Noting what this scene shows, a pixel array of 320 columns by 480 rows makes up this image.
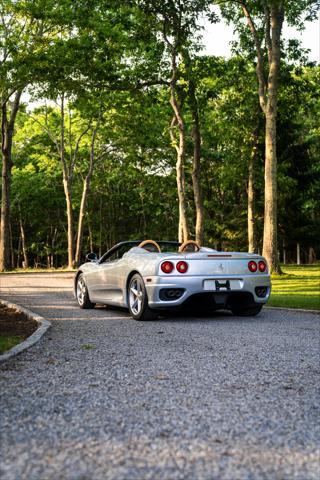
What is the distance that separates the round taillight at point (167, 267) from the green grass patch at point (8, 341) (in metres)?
2.47

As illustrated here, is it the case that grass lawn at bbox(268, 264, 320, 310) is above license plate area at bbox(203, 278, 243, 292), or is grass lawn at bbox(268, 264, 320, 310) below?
below

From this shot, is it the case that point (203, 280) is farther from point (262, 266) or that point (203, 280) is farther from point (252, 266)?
point (262, 266)

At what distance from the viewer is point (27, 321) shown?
8406 mm

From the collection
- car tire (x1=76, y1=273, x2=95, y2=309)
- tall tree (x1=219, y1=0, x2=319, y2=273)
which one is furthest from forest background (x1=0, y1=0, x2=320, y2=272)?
car tire (x1=76, y1=273, x2=95, y2=309)

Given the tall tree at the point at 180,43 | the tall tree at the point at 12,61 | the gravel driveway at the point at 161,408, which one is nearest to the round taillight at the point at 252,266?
the gravel driveway at the point at 161,408

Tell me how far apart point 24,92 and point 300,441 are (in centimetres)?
2821

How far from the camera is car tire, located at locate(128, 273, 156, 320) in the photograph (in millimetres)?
8500

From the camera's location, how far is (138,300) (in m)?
8.70

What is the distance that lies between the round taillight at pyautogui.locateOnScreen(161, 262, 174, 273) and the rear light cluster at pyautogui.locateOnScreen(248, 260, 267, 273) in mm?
1342

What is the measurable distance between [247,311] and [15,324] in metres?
3.88

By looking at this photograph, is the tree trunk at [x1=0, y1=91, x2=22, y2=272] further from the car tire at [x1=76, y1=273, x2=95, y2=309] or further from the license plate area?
the license plate area

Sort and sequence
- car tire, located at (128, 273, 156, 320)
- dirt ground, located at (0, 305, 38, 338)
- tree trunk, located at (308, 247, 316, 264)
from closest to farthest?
dirt ground, located at (0, 305, 38, 338) → car tire, located at (128, 273, 156, 320) → tree trunk, located at (308, 247, 316, 264)

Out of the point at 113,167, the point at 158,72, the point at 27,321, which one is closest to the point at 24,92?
the point at 158,72

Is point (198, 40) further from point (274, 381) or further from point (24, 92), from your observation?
point (274, 381)
